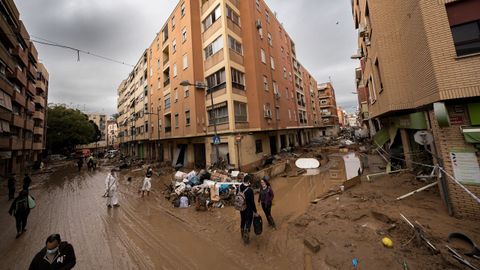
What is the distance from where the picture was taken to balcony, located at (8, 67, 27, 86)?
20.7m

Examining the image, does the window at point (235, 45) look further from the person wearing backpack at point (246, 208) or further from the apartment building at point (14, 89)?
the apartment building at point (14, 89)

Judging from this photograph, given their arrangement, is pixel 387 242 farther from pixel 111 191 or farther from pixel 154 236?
pixel 111 191

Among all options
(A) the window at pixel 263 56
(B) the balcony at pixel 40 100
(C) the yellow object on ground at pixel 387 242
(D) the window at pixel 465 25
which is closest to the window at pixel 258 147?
(A) the window at pixel 263 56

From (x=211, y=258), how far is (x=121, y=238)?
3378 millimetres

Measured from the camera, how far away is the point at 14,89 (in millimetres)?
20641

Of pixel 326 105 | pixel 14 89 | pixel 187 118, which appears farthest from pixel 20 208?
pixel 326 105

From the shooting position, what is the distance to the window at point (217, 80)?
52.0 ft

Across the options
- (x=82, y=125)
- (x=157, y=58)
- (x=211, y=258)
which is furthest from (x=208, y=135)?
(x=82, y=125)

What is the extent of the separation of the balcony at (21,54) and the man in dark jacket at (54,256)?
106 ft

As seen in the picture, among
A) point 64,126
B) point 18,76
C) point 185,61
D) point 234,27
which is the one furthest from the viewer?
point 64,126

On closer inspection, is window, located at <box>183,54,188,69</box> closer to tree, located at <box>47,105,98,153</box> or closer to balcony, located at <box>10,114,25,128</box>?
balcony, located at <box>10,114,25,128</box>

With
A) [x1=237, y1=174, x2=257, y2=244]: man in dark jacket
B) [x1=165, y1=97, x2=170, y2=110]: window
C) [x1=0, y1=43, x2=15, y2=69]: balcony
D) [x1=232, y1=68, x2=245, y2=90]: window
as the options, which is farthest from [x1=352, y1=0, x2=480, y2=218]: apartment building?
[x1=0, y1=43, x2=15, y2=69]: balcony

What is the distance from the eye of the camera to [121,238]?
5867 mm

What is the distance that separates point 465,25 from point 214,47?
50.3 feet
